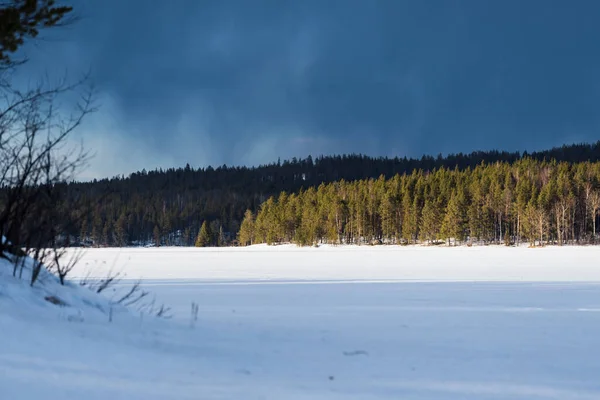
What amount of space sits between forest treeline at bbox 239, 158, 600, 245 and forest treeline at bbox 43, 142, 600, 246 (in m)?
11.8

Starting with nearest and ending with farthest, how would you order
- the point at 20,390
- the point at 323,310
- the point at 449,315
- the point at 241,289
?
the point at 20,390 → the point at 449,315 → the point at 323,310 → the point at 241,289

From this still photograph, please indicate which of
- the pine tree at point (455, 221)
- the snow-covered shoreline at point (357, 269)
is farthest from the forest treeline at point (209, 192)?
the snow-covered shoreline at point (357, 269)

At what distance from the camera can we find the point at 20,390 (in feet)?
8.20

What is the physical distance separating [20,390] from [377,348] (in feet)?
9.29

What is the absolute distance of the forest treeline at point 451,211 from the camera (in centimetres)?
7400

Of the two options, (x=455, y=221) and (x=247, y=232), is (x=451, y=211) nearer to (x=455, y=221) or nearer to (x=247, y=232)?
(x=455, y=221)

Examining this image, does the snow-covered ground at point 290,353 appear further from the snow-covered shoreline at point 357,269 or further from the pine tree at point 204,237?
the pine tree at point 204,237

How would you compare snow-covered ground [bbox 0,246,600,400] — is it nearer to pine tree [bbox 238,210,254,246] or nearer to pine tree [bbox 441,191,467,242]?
pine tree [bbox 441,191,467,242]

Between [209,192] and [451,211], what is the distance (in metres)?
102

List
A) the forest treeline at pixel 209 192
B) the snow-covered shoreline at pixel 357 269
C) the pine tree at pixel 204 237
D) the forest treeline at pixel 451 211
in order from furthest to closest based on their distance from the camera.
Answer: the forest treeline at pixel 209 192 → the pine tree at pixel 204 237 → the forest treeline at pixel 451 211 → the snow-covered shoreline at pixel 357 269

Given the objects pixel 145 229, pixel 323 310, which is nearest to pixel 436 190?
pixel 145 229

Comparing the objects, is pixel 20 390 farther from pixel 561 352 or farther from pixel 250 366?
pixel 561 352

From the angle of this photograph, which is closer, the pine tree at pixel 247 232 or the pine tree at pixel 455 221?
the pine tree at pixel 455 221

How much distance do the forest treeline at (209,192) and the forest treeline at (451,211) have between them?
1182cm
